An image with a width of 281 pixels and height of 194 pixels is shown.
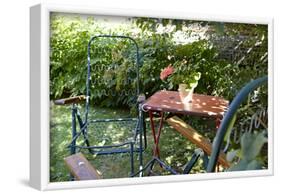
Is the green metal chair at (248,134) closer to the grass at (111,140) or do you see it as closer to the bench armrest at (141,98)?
the grass at (111,140)

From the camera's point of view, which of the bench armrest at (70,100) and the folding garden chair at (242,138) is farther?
the folding garden chair at (242,138)

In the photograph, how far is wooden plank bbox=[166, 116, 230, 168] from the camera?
263 inches

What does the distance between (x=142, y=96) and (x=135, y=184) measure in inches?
41.8

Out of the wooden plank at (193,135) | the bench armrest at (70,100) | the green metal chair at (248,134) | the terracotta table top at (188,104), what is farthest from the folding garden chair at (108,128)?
the green metal chair at (248,134)

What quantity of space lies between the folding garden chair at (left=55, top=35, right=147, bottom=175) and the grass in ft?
0.05

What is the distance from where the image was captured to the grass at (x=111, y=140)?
6023mm

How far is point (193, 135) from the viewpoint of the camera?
6.78 meters

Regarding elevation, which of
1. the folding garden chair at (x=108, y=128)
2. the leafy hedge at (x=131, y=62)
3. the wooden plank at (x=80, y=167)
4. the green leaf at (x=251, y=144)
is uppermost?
the leafy hedge at (x=131, y=62)

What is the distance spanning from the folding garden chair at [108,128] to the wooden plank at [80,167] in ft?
0.26

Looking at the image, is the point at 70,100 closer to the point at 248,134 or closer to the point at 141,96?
the point at 141,96

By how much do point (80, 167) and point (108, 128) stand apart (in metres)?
0.57

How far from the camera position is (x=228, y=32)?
7.10 metres

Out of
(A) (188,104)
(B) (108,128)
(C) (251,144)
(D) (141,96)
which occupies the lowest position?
(C) (251,144)

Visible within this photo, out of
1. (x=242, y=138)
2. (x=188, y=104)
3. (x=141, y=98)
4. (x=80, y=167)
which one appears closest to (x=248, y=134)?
(x=242, y=138)
